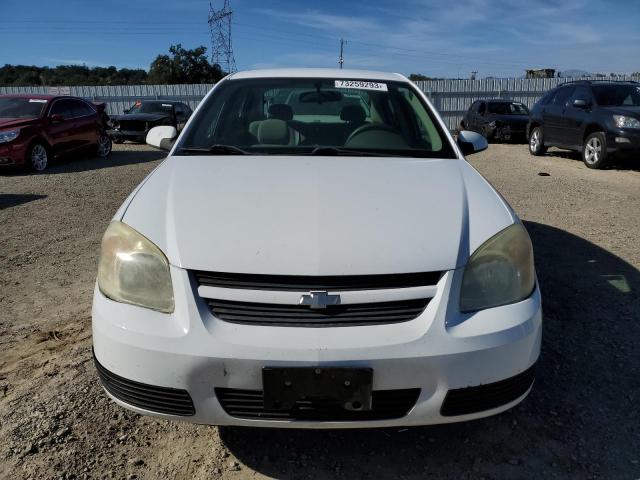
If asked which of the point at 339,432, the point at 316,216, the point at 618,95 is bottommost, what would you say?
the point at 339,432

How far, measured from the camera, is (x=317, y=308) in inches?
69.1

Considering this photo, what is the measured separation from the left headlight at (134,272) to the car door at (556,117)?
11105 mm

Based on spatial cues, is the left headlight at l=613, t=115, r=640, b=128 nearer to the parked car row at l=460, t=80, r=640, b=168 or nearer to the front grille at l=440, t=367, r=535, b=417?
the parked car row at l=460, t=80, r=640, b=168

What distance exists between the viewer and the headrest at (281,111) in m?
3.43

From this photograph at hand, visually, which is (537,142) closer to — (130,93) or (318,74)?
(318,74)

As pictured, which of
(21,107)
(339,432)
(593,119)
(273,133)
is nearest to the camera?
(339,432)

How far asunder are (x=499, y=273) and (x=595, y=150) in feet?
31.5

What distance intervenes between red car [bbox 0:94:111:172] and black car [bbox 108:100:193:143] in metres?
2.69

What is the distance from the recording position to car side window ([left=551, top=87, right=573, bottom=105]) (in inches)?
447

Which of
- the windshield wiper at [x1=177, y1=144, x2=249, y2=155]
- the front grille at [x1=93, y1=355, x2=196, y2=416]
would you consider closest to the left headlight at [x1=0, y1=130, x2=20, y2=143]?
the windshield wiper at [x1=177, y1=144, x2=249, y2=155]

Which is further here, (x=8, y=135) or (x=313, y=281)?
(x=8, y=135)

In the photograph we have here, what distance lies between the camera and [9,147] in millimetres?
9852

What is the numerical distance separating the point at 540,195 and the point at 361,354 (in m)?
6.86

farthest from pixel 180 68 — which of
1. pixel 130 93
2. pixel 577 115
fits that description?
pixel 577 115
